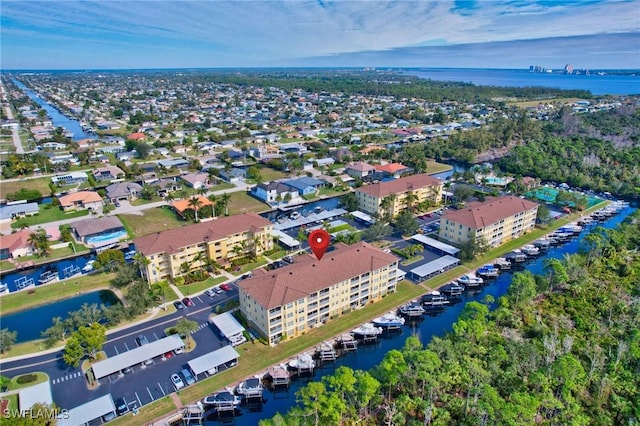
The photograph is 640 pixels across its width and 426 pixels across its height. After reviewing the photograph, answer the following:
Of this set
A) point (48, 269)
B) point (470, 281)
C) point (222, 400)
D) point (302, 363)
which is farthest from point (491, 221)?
point (48, 269)

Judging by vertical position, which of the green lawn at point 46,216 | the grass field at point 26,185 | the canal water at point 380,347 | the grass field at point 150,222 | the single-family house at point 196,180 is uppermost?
the single-family house at point 196,180

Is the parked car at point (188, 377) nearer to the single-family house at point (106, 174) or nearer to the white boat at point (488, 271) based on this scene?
the white boat at point (488, 271)

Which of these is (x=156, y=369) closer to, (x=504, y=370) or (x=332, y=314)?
(x=332, y=314)

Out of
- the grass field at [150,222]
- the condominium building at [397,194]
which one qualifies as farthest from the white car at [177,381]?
the condominium building at [397,194]

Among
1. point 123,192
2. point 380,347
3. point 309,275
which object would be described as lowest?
point 380,347

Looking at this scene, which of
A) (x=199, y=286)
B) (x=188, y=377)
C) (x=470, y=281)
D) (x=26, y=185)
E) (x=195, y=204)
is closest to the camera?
(x=188, y=377)

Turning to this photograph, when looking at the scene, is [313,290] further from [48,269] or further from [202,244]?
[48,269]
